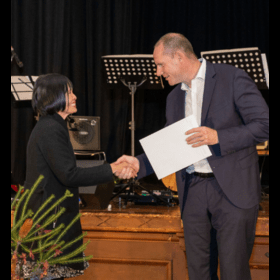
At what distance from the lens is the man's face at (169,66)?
66.9 inches

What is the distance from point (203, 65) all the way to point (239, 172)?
0.58m

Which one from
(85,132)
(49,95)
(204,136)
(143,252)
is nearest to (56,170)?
(49,95)

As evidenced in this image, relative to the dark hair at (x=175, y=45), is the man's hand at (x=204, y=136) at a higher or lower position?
lower

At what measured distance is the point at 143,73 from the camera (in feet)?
11.1

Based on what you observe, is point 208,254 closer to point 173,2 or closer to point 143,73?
point 143,73

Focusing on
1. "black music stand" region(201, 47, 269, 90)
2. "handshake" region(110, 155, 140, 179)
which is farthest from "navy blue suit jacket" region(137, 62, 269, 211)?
"black music stand" region(201, 47, 269, 90)

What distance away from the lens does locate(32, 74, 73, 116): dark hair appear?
5.29ft

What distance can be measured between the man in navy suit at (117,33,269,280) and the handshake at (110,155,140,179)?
13.2 inches

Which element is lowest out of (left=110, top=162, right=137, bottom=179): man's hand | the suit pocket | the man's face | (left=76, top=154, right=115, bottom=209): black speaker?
(left=76, top=154, right=115, bottom=209): black speaker

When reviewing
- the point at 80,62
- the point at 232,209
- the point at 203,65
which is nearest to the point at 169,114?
the point at 203,65

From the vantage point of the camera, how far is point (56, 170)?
1.51 meters

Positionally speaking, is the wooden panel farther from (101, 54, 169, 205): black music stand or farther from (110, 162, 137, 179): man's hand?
(101, 54, 169, 205): black music stand

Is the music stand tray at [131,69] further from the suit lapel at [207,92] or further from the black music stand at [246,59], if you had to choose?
the suit lapel at [207,92]

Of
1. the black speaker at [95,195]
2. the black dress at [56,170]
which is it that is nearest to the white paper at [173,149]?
the black dress at [56,170]
